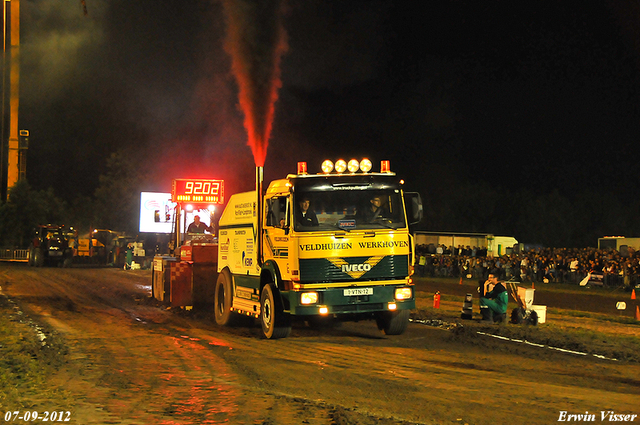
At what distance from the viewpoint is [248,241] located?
13.8m

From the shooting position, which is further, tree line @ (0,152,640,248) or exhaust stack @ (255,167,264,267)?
tree line @ (0,152,640,248)

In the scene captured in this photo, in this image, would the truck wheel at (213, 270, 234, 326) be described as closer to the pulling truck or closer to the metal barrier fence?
the pulling truck

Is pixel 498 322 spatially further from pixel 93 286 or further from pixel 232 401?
pixel 93 286

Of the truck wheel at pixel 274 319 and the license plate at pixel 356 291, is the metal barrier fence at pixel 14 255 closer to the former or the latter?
the truck wheel at pixel 274 319

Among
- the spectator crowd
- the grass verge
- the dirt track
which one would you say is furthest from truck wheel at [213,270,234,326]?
the spectator crowd

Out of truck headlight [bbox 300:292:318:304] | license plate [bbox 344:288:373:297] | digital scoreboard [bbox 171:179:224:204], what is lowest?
truck headlight [bbox 300:292:318:304]

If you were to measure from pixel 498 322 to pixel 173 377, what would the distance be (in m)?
8.84

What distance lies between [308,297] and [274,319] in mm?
1016

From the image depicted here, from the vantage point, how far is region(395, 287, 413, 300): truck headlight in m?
12.2

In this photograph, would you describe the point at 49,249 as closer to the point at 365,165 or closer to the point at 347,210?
the point at 365,165

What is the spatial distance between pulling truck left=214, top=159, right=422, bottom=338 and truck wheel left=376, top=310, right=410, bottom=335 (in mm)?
23

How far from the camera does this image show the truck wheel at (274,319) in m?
12.4

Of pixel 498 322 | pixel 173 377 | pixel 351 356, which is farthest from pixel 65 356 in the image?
pixel 498 322

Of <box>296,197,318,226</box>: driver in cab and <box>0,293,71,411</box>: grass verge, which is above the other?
<box>296,197,318,226</box>: driver in cab
